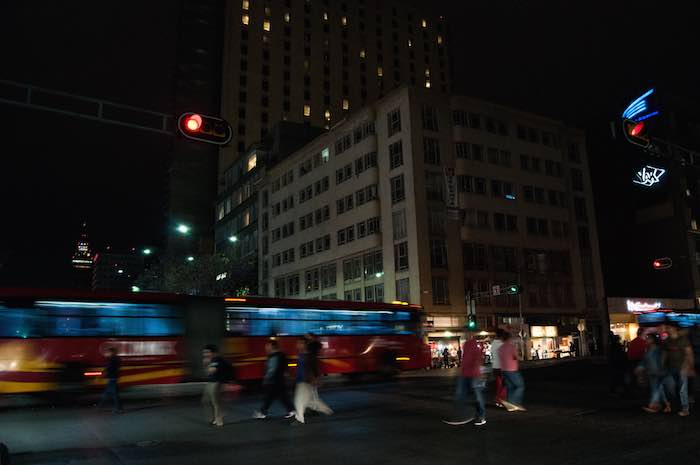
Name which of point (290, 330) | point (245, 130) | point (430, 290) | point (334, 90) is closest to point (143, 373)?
point (290, 330)

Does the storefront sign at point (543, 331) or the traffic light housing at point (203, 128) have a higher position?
the traffic light housing at point (203, 128)

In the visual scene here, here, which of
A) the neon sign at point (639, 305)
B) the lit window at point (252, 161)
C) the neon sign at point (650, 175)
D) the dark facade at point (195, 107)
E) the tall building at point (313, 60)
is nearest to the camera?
the neon sign at point (639, 305)

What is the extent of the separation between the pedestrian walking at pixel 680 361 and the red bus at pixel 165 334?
13.5 m

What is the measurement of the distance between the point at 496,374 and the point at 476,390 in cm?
244

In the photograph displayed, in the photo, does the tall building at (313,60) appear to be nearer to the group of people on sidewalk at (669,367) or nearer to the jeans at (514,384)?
the jeans at (514,384)

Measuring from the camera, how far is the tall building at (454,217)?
44562mm

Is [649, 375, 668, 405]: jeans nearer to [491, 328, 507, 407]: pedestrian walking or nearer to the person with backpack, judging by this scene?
[491, 328, 507, 407]: pedestrian walking

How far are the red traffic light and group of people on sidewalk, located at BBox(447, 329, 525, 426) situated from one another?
7.17 metres

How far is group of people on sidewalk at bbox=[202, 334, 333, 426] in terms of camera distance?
1174 centimetres

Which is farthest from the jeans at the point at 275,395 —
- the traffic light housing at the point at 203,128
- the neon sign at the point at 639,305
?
the neon sign at the point at 639,305

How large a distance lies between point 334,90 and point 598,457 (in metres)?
93.9

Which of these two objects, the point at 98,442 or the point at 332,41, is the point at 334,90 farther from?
the point at 98,442

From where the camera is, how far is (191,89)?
3996 inches

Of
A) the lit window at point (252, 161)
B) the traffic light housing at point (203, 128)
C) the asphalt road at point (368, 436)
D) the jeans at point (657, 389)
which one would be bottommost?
the asphalt road at point (368, 436)
